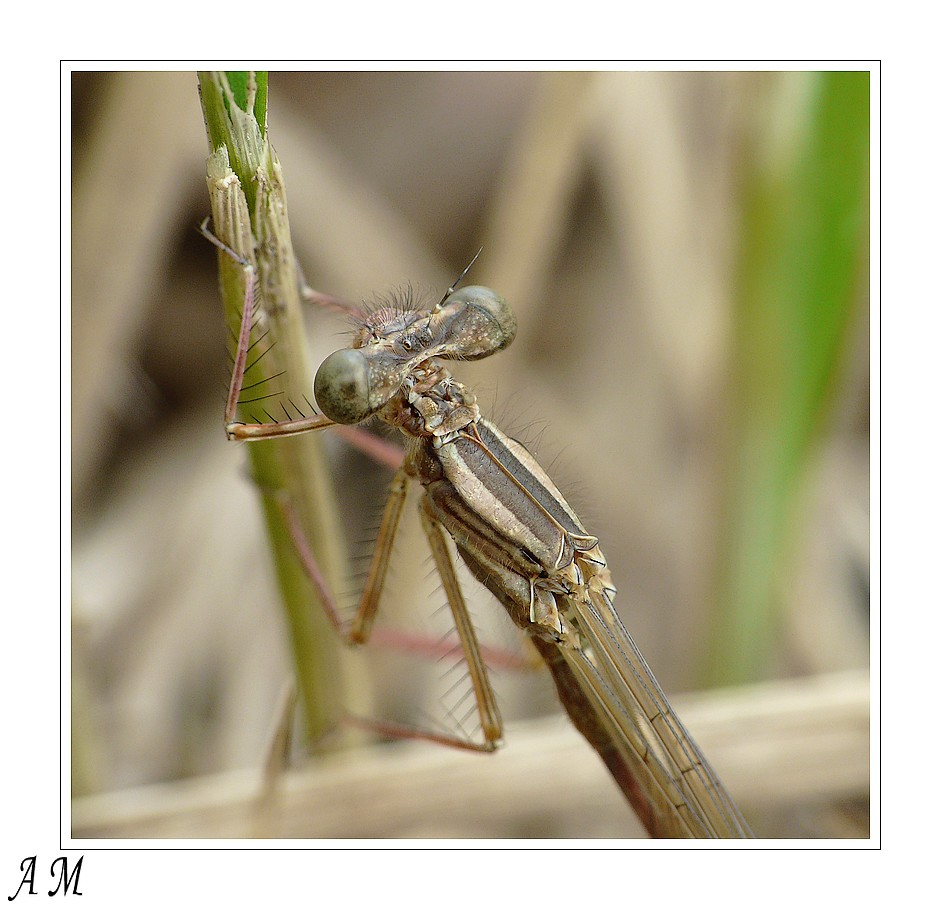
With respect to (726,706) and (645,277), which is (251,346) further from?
(645,277)

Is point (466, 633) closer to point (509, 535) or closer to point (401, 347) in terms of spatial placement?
point (509, 535)

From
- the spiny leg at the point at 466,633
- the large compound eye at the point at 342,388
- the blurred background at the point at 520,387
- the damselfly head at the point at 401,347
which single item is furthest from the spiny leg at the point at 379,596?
the large compound eye at the point at 342,388

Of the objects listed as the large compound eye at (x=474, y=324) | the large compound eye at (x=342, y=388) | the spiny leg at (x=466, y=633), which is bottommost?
the spiny leg at (x=466, y=633)

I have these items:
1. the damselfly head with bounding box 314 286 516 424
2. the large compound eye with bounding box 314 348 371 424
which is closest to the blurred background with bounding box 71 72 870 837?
the damselfly head with bounding box 314 286 516 424

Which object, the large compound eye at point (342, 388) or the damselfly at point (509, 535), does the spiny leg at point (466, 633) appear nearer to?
the damselfly at point (509, 535)

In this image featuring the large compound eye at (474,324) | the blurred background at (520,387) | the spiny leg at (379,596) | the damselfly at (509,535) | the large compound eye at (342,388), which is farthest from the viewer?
the blurred background at (520,387)

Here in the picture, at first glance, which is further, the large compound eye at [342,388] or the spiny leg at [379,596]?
the spiny leg at [379,596]
